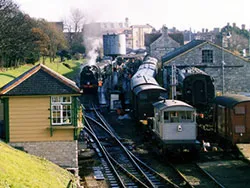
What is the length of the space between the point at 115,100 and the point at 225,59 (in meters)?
12.3

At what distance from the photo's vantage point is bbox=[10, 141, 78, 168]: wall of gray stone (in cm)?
2039

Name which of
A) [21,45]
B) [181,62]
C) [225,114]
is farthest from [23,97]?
[21,45]

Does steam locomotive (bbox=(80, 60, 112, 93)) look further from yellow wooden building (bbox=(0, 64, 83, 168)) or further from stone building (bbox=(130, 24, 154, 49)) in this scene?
stone building (bbox=(130, 24, 154, 49))

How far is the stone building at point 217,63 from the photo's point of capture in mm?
47375

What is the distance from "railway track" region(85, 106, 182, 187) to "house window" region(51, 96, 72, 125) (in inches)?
121

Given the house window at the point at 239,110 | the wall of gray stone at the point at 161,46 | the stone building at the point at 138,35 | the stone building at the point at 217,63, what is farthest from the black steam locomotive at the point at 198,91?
the stone building at the point at 138,35

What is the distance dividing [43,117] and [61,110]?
0.79 meters

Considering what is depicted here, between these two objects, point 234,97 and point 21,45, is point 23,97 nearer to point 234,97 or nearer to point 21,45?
point 234,97

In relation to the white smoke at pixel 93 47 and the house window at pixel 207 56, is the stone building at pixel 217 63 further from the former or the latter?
the white smoke at pixel 93 47

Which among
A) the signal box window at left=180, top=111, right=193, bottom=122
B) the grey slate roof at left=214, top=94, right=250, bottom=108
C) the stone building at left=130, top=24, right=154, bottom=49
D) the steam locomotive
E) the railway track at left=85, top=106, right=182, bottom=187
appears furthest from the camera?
the stone building at left=130, top=24, right=154, bottom=49

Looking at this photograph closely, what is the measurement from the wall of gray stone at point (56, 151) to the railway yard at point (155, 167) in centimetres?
90

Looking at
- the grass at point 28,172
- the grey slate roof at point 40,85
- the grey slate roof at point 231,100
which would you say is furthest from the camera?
the grey slate roof at point 231,100

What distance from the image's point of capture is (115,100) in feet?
139

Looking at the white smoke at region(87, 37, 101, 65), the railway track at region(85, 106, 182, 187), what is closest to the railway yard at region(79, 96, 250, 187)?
the railway track at region(85, 106, 182, 187)
